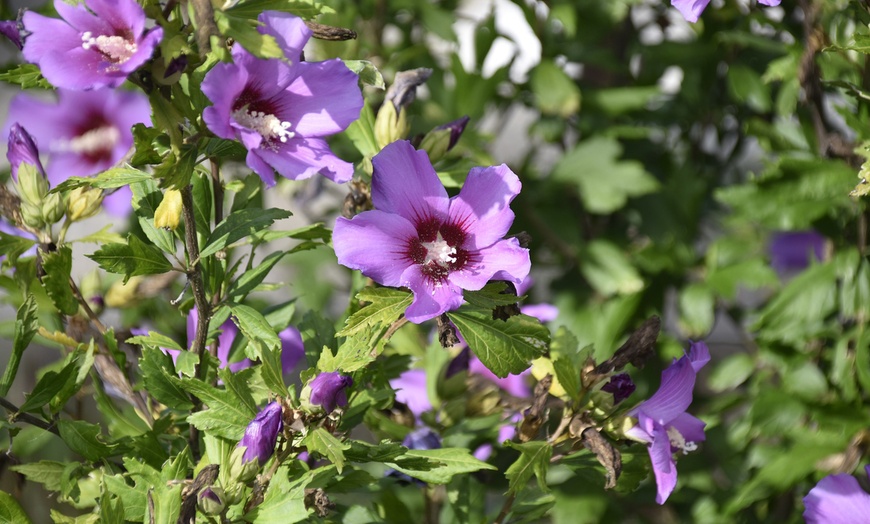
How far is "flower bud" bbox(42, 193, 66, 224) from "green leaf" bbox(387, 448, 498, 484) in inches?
15.4

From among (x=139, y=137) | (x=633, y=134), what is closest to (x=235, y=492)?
(x=139, y=137)

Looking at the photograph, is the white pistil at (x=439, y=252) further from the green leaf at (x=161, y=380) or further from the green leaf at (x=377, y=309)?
the green leaf at (x=161, y=380)

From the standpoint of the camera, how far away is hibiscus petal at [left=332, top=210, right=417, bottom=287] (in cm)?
73

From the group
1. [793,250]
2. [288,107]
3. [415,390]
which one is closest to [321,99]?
[288,107]

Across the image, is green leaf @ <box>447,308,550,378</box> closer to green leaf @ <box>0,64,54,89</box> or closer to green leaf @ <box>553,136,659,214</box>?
green leaf @ <box>0,64,54,89</box>

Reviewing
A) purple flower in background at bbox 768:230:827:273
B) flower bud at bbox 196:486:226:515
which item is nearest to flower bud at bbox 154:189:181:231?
flower bud at bbox 196:486:226:515

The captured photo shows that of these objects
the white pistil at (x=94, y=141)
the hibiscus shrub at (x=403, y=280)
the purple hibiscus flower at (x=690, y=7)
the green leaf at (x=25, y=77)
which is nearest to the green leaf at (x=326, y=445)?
the hibiscus shrub at (x=403, y=280)

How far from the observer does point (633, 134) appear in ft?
5.31

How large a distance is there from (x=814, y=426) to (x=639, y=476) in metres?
0.62

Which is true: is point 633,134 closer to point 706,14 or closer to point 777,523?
point 706,14

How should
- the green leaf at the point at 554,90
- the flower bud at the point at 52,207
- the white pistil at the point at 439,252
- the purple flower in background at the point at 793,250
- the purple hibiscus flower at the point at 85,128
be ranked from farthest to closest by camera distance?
1. the purple flower in background at the point at 793,250
2. the green leaf at the point at 554,90
3. the purple hibiscus flower at the point at 85,128
4. the flower bud at the point at 52,207
5. the white pistil at the point at 439,252

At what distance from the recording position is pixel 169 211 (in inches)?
29.5

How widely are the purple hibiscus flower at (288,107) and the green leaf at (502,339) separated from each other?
159 mm

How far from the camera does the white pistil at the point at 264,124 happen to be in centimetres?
74
